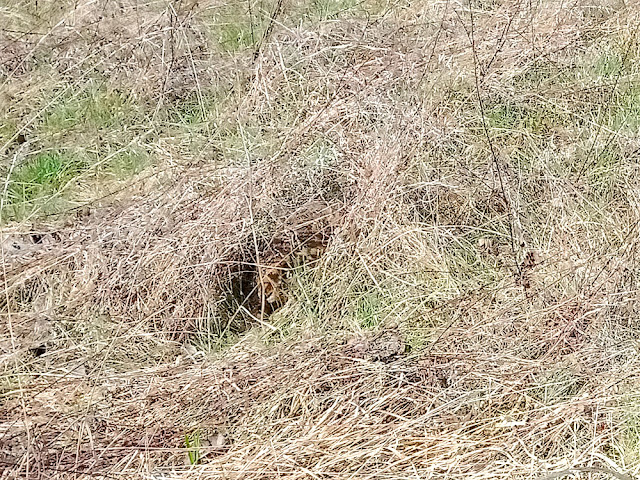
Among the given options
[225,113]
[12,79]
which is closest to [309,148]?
[225,113]

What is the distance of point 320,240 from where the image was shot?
2.63m

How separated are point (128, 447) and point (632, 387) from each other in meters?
1.31

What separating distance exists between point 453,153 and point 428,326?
77cm

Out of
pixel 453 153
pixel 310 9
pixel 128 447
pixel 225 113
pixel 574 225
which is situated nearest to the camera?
pixel 128 447

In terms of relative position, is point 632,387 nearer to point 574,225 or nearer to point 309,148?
point 574,225

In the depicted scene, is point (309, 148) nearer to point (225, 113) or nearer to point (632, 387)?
point (225, 113)

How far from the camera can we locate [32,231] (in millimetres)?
2688

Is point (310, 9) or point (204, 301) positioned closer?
point (204, 301)

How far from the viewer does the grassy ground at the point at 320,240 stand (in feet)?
6.63

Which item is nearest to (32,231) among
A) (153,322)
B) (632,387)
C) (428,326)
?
(153,322)

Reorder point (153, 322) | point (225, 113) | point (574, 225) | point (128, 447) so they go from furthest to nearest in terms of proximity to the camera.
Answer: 1. point (225, 113)
2. point (574, 225)
3. point (153, 322)
4. point (128, 447)

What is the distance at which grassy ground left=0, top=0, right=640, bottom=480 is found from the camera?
2.02 metres

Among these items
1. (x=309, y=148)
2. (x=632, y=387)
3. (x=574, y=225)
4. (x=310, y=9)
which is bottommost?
(x=632, y=387)

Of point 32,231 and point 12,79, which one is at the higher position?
point 12,79
